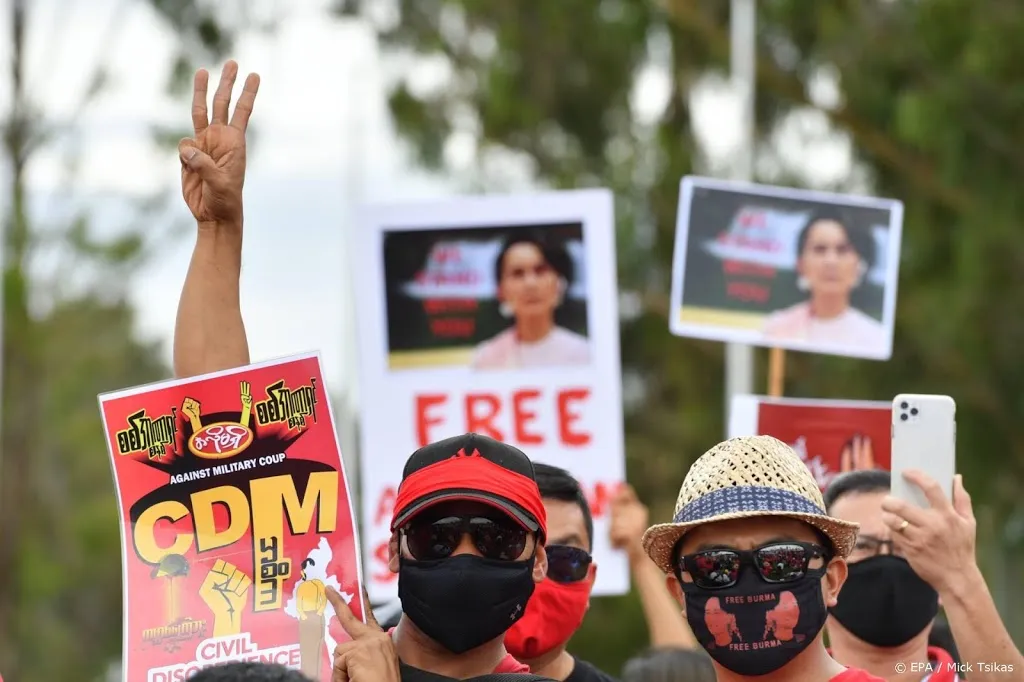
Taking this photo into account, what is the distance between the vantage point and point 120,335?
32.0 metres

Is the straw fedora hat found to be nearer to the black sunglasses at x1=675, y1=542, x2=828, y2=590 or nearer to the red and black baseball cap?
the black sunglasses at x1=675, y1=542, x2=828, y2=590

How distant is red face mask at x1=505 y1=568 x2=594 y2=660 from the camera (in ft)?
13.8

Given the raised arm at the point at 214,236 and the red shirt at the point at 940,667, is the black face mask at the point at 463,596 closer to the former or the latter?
the raised arm at the point at 214,236

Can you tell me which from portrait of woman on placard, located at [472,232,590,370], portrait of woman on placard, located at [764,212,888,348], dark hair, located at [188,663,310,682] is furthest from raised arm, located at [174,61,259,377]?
portrait of woman on placard, located at [764,212,888,348]

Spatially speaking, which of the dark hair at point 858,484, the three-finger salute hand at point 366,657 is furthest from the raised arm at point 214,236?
the dark hair at point 858,484

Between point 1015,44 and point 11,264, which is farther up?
point 1015,44

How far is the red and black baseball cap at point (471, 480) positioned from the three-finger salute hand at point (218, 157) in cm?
86

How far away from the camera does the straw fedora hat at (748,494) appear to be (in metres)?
3.30

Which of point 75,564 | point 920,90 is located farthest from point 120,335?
point 920,90

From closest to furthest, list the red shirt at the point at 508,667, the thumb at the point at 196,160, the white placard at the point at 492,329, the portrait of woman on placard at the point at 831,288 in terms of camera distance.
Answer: the red shirt at the point at 508,667 < the thumb at the point at 196,160 < the white placard at the point at 492,329 < the portrait of woman on placard at the point at 831,288

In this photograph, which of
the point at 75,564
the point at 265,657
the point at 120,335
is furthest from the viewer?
the point at 120,335

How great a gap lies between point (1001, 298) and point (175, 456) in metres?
11.6

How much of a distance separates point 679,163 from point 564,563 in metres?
14.1

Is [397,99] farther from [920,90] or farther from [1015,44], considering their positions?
[1015,44]
